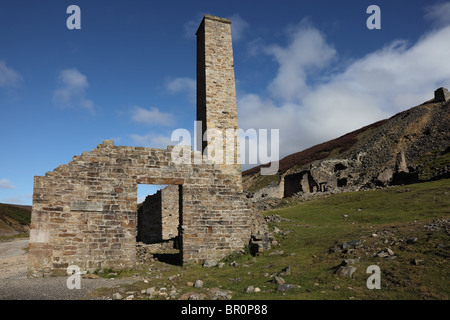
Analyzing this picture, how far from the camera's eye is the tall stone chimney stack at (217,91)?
Answer: 1520 centimetres

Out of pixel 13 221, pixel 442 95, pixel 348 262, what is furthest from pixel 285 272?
pixel 442 95

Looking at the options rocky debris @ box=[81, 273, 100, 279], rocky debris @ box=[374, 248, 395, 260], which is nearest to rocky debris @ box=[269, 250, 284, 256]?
rocky debris @ box=[374, 248, 395, 260]

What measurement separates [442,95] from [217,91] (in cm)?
4886

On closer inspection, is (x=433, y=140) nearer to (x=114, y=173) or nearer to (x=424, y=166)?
(x=424, y=166)

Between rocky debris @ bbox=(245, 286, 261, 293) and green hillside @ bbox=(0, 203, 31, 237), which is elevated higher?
rocky debris @ bbox=(245, 286, 261, 293)

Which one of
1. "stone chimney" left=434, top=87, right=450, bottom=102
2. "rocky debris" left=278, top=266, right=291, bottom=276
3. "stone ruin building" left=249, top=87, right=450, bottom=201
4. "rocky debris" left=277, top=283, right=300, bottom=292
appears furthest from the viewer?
"stone chimney" left=434, top=87, right=450, bottom=102

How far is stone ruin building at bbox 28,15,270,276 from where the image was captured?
34.3 ft

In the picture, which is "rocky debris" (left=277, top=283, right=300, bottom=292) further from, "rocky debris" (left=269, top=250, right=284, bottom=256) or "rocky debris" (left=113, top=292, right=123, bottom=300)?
"rocky debris" (left=269, top=250, right=284, bottom=256)

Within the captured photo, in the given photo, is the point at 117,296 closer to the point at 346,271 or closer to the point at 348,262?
the point at 346,271

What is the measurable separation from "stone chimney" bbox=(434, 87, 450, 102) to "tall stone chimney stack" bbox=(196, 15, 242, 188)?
46964 millimetres

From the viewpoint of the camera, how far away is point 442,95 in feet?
160

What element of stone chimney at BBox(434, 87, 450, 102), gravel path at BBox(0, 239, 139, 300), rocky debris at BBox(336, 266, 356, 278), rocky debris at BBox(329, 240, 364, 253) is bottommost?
gravel path at BBox(0, 239, 139, 300)

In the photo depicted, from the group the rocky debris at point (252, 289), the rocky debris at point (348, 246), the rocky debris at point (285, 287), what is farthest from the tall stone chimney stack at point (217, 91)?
the rocky debris at point (285, 287)

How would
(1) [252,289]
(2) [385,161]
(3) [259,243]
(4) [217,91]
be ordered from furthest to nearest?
(2) [385,161], (4) [217,91], (3) [259,243], (1) [252,289]
